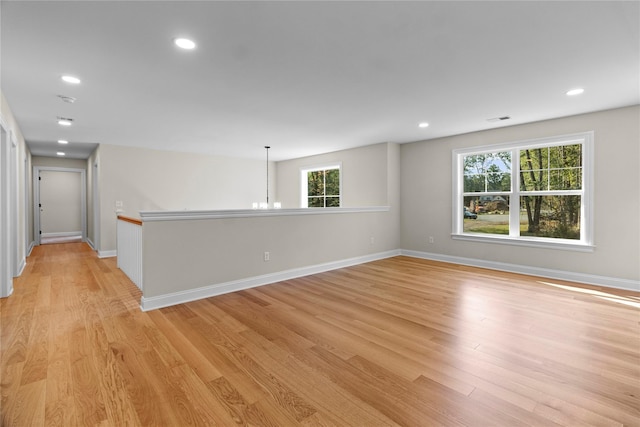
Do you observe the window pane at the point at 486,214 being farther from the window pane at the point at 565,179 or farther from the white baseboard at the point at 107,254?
the white baseboard at the point at 107,254

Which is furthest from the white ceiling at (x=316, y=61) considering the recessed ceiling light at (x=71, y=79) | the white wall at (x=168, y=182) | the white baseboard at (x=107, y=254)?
the white baseboard at (x=107, y=254)

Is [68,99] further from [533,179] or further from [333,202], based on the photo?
[533,179]

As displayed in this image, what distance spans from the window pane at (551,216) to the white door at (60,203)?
447 inches

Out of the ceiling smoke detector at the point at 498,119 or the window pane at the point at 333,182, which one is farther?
the window pane at the point at 333,182

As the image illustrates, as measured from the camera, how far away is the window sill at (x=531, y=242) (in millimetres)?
4316

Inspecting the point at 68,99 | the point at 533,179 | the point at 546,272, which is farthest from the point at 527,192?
the point at 68,99

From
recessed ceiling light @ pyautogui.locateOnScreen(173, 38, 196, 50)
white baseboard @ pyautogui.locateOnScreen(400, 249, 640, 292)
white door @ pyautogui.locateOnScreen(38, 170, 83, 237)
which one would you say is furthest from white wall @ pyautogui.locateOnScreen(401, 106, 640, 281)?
white door @ pyautogui.locateOnScreen(38, 170, 83, 237)

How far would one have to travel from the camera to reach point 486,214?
211 inches

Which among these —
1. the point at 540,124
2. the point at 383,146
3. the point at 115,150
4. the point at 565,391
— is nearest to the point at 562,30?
the point at 565,391

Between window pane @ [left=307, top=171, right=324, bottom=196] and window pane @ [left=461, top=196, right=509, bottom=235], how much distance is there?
356 cm

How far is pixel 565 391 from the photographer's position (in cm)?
181

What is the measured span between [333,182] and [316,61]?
4.92m

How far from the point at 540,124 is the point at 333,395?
498cm

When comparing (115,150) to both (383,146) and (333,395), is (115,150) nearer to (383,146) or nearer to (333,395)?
(383,146)
